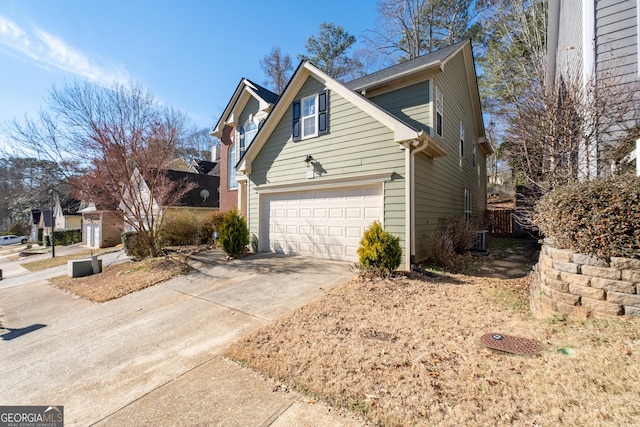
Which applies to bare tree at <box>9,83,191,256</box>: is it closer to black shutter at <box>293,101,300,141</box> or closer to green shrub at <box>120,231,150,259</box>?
green shrub at <box>120,231,150,259</box>

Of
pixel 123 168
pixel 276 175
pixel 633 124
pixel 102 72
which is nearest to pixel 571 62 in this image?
pixel 633 124


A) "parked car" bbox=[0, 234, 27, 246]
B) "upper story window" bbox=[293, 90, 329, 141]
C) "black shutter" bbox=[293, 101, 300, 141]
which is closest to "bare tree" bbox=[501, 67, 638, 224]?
"upper story window" bbox=[293, 90, 329, 141]

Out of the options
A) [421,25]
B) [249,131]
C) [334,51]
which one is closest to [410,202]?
[249,131]

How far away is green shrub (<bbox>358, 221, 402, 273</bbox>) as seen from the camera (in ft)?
20.1

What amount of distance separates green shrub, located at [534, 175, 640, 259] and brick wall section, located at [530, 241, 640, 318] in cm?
13

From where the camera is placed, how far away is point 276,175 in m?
9.64

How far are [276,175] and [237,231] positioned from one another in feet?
8.11

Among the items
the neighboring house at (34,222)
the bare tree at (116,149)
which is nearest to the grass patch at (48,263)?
the bare tree at (116,149)

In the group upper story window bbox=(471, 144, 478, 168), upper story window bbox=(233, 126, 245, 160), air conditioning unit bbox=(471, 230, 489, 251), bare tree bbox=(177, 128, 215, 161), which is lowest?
air conditioning unit bbox=(471, 230, 489, 251)

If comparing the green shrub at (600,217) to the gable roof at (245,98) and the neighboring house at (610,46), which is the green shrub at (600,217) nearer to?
the neighboring house at (610,46)

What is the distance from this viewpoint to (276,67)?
75.7ft

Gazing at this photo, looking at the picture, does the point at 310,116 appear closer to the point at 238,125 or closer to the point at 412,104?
the point at 412,104

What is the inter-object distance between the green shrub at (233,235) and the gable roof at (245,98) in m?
6.20

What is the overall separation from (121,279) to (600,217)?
1095cm
